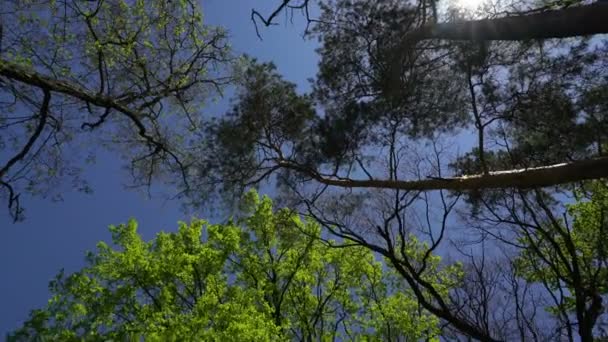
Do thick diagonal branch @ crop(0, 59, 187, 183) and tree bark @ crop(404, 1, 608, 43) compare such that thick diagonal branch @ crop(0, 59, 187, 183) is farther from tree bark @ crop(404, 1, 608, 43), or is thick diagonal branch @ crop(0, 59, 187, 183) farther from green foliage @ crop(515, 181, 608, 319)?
green foliage @ crop(515, 181, 608, 319)

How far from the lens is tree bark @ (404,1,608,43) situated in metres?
4.64

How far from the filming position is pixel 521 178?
5543 mm

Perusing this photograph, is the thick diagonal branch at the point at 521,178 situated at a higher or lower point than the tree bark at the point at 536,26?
lower

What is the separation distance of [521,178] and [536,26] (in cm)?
175

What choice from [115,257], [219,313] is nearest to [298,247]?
[219,313]

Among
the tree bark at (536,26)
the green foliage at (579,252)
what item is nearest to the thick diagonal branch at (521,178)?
the tree bark at (536,26)

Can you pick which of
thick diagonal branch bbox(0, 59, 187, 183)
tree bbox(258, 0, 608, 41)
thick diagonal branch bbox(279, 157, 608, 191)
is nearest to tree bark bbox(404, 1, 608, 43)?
tree bbox(258, 0, 608, 41)

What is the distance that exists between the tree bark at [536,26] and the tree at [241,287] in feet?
17.2

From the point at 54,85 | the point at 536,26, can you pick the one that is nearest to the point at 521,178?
the point at 536,26

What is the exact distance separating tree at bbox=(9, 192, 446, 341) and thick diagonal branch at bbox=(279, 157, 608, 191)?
306 centimetres

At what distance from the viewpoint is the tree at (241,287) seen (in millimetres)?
9617

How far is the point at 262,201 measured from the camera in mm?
12375

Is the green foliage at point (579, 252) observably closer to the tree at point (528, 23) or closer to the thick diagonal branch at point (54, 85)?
the tree at point (528, 23)

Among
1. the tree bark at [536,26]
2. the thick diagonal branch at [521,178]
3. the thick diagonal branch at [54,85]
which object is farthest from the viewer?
the thick diagonal branch at [54,85]
